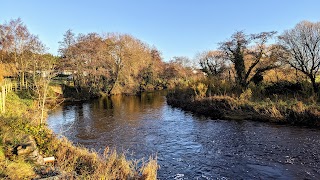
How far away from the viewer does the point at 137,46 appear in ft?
165

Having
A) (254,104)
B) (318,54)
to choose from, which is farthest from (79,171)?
(318,54)

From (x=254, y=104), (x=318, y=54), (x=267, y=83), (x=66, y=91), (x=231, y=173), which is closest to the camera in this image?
(x=231, y=173)

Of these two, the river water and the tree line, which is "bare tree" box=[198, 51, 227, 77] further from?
the river water

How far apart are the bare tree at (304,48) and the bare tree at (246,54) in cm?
232

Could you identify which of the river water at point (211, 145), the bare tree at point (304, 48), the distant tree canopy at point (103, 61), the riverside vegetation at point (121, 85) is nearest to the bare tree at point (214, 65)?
the riverside vegetation at point (121, 85)

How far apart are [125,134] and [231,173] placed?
8.04 metres

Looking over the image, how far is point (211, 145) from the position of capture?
1227cm

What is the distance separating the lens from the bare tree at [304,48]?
2211cm

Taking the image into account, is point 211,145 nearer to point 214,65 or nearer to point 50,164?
point 50,164

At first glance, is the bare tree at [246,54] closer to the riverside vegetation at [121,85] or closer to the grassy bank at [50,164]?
the riverside vegetation at [121,85]

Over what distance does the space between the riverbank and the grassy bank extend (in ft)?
40.5

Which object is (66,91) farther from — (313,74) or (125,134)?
(313,74)

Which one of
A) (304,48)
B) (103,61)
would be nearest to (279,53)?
(304,48)

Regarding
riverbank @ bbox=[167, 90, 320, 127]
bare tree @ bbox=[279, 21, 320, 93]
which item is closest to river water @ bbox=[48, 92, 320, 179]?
riverbank @ bbox=[167, 90, 320, 127]
